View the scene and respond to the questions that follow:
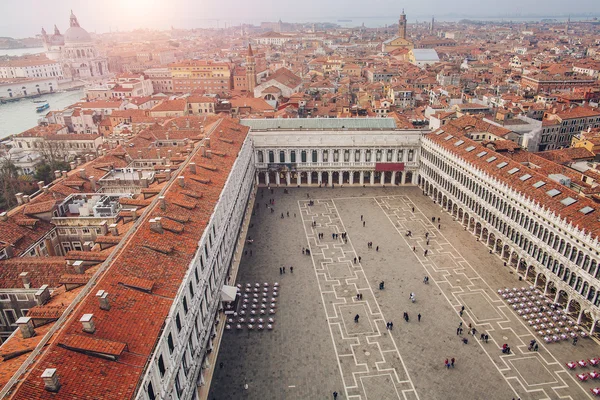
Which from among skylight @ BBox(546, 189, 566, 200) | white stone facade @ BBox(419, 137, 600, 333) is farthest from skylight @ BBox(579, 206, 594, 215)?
skylight @ BBox(546, 189, 566, 200)

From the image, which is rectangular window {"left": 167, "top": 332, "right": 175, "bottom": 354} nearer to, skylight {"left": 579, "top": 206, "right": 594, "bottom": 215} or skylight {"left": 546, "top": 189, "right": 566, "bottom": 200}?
skylight {"left": 579, "top": 206, "right": 594, "bottom": 215}

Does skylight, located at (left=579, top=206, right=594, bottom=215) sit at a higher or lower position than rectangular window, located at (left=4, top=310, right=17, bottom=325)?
higher

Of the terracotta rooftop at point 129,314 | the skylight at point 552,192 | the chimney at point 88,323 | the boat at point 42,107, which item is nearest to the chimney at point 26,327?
the terracotta rooftop at point 129,314

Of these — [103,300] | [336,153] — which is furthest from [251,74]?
[103,300]

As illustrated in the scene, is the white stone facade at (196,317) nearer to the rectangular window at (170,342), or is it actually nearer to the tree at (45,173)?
the rectangular window at (170,342)

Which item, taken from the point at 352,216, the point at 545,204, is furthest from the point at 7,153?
the point at 545,204

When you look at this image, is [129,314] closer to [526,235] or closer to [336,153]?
[526,235]

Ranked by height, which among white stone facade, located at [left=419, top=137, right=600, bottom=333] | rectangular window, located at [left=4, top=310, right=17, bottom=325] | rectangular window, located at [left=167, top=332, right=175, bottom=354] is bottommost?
white stone facade, located at [left=419, top=137, right=600, bottom=333]

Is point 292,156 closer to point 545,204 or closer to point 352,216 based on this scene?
point 352,216
